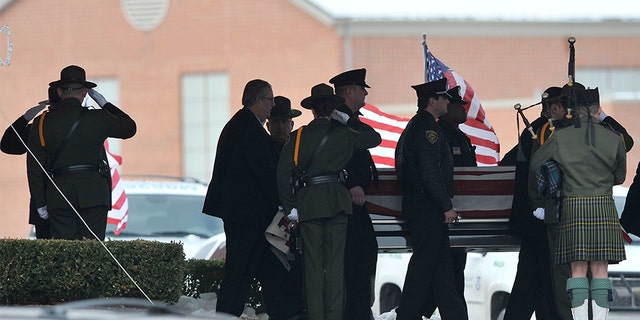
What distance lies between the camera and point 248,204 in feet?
37.1

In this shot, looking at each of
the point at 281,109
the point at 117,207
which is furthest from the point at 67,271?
the point at 117,207

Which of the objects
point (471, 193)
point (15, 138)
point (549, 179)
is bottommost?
point (471, 193)

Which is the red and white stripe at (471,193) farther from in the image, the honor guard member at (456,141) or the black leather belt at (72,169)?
the black leather belt at (72,169)

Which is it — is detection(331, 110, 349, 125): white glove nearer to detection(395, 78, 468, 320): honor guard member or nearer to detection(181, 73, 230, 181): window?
detection(395, 78, 468, 320): honor guard member

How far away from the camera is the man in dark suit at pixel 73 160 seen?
11227 millimetres

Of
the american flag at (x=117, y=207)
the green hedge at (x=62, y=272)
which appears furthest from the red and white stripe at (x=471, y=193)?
the american flag at (x=117, y=207)

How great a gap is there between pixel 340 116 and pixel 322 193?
0.60 meters

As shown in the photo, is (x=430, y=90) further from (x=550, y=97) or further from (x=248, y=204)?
(x=248, y=204)

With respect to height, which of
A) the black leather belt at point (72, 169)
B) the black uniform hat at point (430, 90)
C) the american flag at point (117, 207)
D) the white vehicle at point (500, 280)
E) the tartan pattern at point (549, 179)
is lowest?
the white vehicle at point (500, 280)

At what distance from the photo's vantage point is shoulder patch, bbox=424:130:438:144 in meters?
11.1

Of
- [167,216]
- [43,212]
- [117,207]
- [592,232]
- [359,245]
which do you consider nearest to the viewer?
[592,232]

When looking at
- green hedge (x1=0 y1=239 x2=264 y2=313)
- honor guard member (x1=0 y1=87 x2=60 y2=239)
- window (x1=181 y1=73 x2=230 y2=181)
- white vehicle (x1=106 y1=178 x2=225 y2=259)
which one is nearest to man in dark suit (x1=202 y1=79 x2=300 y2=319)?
green hedge (x1=0 y1=239 x2=264 y2=313)

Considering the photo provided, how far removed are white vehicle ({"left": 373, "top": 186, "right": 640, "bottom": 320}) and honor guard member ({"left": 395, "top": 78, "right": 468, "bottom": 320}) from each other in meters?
2.81

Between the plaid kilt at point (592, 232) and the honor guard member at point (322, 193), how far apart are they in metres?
1.48
